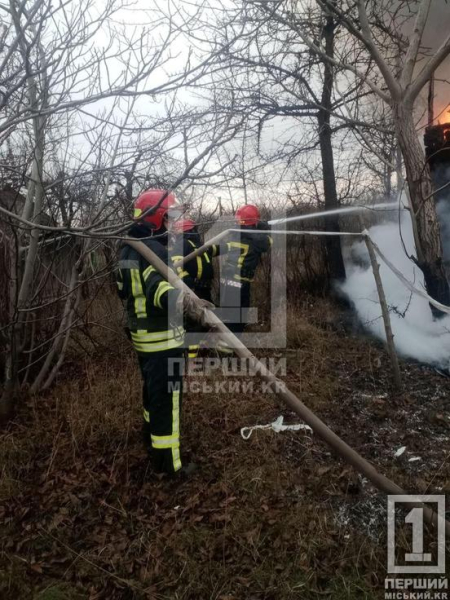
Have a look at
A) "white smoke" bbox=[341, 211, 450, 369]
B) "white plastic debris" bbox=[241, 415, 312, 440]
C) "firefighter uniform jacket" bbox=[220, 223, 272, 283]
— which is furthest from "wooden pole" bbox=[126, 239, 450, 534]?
"firefighter uniform jacket" bbox=[220, 223, 272, 283]

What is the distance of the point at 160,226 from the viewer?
10.7 ft

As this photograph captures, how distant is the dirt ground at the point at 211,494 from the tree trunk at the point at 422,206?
1374 mm

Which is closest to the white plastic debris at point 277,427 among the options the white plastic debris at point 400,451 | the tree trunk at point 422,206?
the white plastic debris at point 400,451

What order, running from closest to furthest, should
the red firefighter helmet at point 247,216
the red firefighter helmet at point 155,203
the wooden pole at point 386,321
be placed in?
the red firefighter helmet at point 155,203
the wooden pole at point 386,321
the red firefighter helmet at point 247,216

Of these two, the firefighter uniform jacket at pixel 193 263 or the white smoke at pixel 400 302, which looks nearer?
the firefighter uniform jacket at pixel 193 263

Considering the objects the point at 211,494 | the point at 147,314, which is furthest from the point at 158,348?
the point at 211,494

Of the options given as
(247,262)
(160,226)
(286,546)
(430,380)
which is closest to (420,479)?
(286,546)

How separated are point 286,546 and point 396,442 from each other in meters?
1.58

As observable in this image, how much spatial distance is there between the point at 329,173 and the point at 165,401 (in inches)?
245

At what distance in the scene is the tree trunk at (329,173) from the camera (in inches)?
281

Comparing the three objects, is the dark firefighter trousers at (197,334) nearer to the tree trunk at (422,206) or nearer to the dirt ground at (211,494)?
the dirt ground at (211,494)

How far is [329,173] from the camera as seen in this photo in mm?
7812

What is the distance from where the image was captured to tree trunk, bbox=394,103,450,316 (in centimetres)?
495

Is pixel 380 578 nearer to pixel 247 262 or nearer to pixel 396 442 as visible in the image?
pixel 396 442
